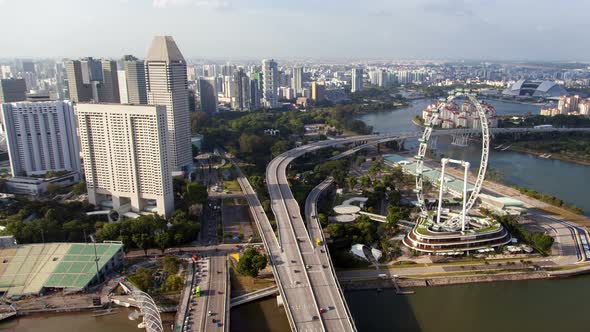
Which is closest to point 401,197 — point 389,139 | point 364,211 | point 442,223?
point 364,211

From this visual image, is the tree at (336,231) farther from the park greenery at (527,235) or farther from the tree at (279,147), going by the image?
the tree at (279,147)

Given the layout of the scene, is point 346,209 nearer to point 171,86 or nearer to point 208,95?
point 171,86

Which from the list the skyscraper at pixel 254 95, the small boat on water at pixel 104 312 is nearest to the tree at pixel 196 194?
the small boat on water at pixel 104 312

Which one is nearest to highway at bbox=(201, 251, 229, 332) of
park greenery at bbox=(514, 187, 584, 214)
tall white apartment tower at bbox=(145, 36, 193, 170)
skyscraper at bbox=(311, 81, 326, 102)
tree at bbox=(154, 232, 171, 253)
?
tree at bbox=(154, 232, 171, 253)

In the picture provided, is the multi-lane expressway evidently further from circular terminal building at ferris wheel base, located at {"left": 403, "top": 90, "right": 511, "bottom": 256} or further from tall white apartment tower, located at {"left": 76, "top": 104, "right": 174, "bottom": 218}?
tall white apartment tower, located at {"left": 76, "top": 104, "right": 174, "bottom": 218}

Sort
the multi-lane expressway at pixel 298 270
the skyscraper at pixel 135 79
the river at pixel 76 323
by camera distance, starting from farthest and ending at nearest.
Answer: the skyscraper at pixel 135 79, the river at pixel 76 323, the multi-lane expressway at pixel 298 270

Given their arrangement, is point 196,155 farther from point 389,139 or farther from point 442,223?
point 442,223

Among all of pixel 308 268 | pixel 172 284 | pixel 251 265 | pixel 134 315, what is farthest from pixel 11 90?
pixel 308 268
